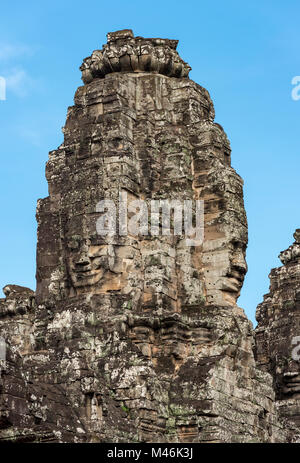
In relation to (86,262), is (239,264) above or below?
above

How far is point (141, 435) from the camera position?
94.6 ft

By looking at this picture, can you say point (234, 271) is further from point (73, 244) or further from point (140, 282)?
point (73, 244)

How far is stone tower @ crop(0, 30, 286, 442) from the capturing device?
2953 centimetres

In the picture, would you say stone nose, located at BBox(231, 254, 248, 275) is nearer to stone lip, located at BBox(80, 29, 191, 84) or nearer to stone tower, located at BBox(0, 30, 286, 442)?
stone tower, located at BBox(0, 30, 286, 442)

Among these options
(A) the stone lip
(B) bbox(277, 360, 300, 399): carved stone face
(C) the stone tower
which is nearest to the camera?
(C) the stone tower

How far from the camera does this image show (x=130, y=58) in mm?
33656

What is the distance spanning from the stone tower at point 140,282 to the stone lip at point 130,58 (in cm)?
4

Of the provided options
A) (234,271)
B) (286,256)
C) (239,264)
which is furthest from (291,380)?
(239,264)

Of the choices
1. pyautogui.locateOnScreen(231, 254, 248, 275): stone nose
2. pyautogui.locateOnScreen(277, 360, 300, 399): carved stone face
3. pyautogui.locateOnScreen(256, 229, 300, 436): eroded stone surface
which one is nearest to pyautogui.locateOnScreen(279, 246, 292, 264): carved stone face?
pyautogui.locateOnScreen(256, 229, 300, 436): eroded stone surface

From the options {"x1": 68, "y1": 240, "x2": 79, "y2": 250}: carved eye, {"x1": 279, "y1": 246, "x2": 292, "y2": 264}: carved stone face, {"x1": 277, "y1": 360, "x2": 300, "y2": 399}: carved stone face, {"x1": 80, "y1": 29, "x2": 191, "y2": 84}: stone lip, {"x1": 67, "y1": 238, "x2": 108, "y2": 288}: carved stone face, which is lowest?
{"x1": 277, "y1": 360, "x2": 300, "y2": 399}: carved stone face

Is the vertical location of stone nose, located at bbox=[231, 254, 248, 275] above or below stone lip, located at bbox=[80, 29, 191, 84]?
below

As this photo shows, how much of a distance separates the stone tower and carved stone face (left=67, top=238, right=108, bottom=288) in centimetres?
3

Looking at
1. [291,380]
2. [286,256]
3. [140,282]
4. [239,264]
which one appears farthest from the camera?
[286,256]

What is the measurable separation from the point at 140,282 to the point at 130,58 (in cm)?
636
